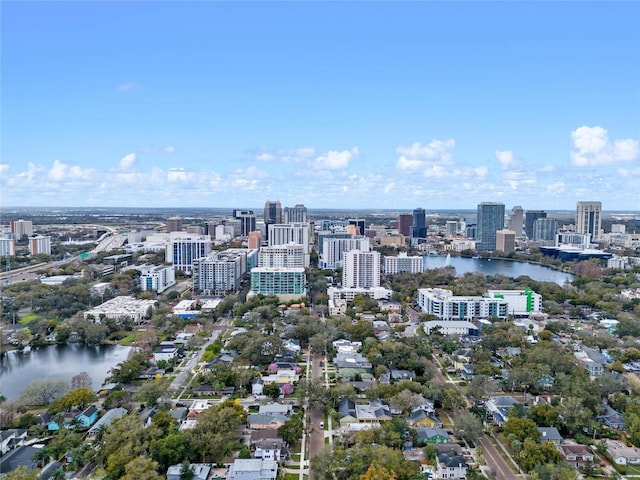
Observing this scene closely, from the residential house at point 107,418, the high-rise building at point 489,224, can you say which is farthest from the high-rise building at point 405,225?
the residential house at point 107,418

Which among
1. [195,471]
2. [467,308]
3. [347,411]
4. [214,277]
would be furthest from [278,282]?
[195,471]

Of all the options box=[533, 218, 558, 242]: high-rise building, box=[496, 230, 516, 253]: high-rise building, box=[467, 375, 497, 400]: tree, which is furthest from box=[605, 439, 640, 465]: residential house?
box=[533, 218, 558, 242]: high-rise building

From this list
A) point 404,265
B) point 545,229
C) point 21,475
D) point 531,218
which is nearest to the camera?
point 21,475

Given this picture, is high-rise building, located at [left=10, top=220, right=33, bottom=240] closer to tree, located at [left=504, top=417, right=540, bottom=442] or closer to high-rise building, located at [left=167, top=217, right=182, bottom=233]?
high-rise building, located at [left=167, top=217, right=182, bottom=233]

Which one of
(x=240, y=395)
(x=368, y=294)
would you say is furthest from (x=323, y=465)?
(x=368, y=294)

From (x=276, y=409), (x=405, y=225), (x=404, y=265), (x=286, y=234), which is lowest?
(x=276, y=409)

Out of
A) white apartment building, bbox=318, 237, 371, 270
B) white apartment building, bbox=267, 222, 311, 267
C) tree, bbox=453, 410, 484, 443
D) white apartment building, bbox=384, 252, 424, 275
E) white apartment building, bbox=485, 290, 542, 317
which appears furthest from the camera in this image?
white apartment building, bbox=267, 222, 311, 267

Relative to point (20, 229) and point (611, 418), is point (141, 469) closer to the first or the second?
point (611, 418)
